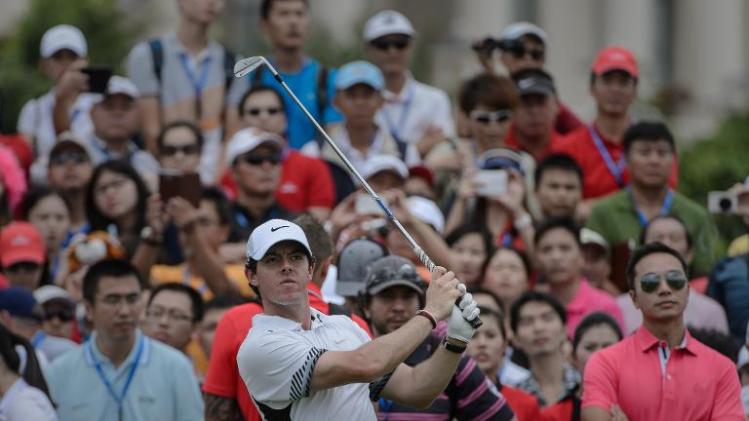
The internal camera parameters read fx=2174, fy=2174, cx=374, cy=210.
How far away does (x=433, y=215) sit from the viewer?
47.0 feet

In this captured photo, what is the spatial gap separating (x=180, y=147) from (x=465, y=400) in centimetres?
512

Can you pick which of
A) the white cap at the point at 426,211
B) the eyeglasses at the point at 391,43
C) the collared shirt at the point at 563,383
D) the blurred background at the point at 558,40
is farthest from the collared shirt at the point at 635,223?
the blurred background at the point at 558,40

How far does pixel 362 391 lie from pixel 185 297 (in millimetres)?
3629

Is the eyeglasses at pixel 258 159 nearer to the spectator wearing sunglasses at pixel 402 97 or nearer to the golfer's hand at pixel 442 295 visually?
the spectator wearing sunglasses at pixel 402 97

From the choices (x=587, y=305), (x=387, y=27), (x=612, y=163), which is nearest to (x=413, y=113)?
(x=387, y=27)

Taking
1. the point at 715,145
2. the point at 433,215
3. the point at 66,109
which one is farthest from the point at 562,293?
the point at 715,145

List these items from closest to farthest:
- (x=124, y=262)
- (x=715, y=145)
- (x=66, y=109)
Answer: (x=124, y=262)
(x=66, y=109)
(x=715, y=145)

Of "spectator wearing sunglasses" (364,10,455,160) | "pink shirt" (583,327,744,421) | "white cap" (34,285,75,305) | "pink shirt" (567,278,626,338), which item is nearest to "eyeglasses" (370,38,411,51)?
"spectator wearing sunglasses" (364,10,455,160)

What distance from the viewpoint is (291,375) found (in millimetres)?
9586

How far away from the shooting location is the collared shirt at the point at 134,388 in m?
12.0

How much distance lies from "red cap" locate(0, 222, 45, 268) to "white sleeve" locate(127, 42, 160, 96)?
7.09 feet

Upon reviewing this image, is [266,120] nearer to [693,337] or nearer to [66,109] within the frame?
[66,109]

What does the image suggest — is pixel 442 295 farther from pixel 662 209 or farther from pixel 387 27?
pixel 387 27

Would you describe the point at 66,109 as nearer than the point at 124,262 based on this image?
No
